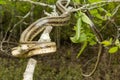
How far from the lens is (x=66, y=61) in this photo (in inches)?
335

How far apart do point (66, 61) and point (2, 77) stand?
1.63 m

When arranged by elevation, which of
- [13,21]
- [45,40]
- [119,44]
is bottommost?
[13,21]

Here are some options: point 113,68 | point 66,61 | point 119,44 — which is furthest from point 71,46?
point 119,44

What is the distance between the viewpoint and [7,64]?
832cm

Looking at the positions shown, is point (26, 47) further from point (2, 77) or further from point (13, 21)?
point (13, 21)

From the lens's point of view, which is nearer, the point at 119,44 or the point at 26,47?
the point at 26,47

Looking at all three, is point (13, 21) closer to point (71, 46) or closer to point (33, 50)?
point (71, 46)

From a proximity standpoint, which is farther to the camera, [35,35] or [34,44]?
[35,35]

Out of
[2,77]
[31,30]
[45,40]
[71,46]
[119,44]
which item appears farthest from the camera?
[71,46]

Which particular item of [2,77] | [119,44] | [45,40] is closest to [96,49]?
[2,77]

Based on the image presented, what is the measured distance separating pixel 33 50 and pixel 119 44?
2.79ft

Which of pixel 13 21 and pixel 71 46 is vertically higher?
pixel 13 21

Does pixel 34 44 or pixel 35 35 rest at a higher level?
pixel 34 44

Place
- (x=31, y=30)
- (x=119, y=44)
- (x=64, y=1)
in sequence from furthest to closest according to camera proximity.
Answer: (x=64, y=1) < (x=119, y=44) < (x=31, y=30)
